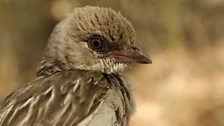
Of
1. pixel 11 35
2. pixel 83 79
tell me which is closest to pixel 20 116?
pixel 83 79

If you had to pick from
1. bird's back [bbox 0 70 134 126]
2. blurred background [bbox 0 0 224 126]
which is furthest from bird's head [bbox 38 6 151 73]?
blurred background [bbox 0 0 224 126]

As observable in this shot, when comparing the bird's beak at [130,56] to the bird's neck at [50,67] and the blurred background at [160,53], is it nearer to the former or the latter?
the bird's neck at [50,67]

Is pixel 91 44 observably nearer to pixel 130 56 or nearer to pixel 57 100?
pixel 130 56

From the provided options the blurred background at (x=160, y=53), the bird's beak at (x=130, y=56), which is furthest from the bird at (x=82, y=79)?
the blurred background at (x=160, y=53)

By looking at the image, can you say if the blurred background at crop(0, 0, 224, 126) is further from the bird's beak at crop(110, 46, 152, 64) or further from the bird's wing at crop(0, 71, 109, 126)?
the bird's wing at crop(0, 71, 109, 126)

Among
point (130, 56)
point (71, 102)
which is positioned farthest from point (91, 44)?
point (71, 102)

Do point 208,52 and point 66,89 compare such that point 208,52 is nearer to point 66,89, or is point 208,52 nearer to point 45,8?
point 45,8
